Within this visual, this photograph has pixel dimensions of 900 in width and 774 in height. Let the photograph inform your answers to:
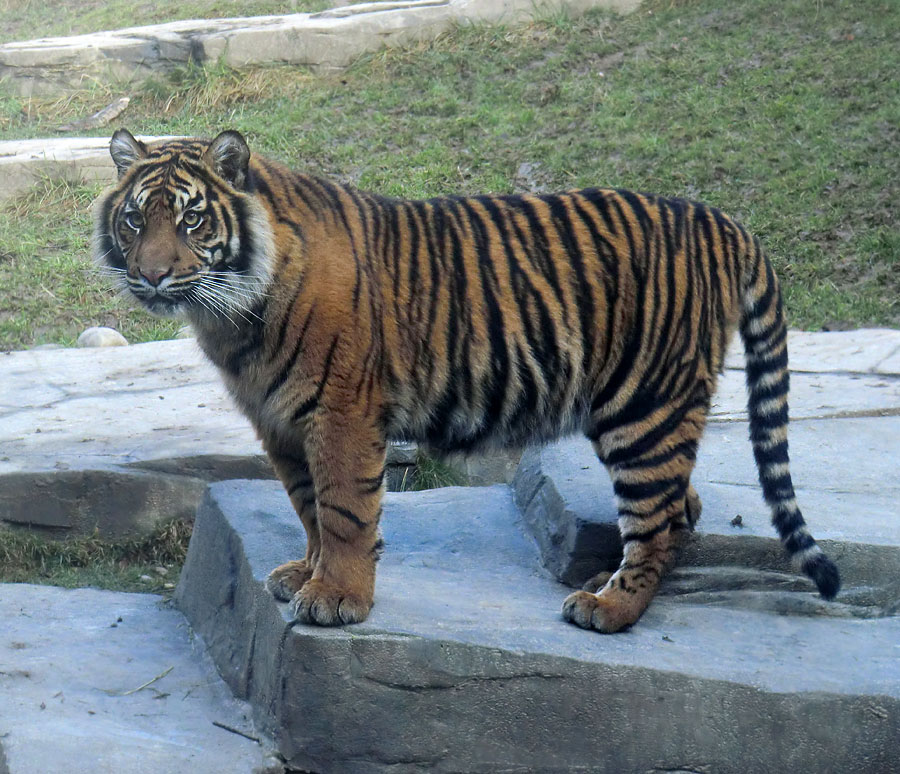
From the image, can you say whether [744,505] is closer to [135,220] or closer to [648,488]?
[648,488]

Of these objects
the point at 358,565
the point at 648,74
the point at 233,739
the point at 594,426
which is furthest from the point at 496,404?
the point at 648,74

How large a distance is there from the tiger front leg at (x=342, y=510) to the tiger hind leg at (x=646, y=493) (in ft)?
2.37

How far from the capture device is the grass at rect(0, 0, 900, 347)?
881cm

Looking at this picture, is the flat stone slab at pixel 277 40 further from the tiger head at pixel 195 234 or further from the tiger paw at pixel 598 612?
the tiger paw at pixel 598 612

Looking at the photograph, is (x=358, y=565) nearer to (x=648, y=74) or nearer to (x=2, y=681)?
(x=2, y=681)

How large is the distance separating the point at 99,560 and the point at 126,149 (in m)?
2.37

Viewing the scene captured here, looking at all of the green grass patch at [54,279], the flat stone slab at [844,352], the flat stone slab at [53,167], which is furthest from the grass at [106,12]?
the flat stone slab at [844,352]

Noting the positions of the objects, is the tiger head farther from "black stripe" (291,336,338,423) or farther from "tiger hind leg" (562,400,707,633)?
"tiger hind leg" (562,400,707,633)

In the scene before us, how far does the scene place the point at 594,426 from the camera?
13.0 ft

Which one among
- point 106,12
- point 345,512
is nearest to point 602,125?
point 345,512

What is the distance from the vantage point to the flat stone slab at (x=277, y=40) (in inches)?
468

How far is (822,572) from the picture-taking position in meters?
3.82

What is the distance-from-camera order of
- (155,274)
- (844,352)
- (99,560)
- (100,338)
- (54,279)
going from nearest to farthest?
1. (155,274)
2. (99,560)
3. (844,352)
4. (100,338)
5. (54,279)

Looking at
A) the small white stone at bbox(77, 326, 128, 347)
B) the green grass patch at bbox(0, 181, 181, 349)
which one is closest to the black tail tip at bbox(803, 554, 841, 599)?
the small white stone at bbox(77, 326, 128, 347)
